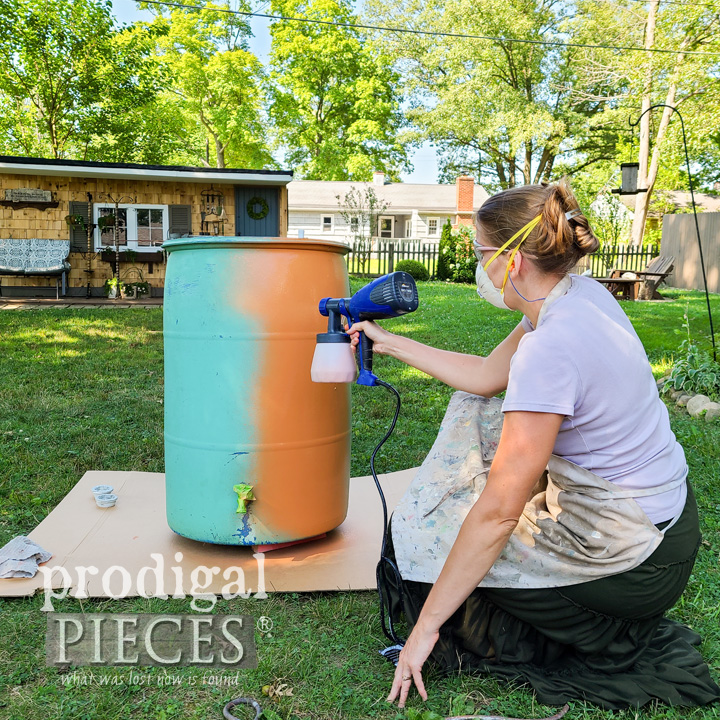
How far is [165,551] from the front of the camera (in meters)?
2.60

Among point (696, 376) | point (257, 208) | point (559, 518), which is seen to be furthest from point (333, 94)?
point (559, 518)

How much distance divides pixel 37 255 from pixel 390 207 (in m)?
20.4

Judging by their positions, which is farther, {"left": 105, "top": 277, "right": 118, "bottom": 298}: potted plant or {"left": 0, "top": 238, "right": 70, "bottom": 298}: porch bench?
{"left": 105, "top": 277, "right": 118, "bottom": 298}: potted plant

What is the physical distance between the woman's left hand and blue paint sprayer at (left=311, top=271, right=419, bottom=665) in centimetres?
21

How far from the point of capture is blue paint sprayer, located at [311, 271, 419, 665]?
1959mm

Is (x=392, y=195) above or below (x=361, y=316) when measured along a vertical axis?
above

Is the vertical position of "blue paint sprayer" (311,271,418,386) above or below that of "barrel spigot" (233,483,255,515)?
above

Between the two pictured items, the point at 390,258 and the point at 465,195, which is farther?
the point at 465,195

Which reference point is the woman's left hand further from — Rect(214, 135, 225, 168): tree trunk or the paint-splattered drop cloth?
Rect(214, 135, 225, 168): tree trunk

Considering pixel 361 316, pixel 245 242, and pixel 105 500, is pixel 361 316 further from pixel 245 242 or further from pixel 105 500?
pixel 105 500

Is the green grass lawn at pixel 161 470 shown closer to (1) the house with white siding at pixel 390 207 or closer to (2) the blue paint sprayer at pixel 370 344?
(2) the blue paint sprayer at pixel 370 344

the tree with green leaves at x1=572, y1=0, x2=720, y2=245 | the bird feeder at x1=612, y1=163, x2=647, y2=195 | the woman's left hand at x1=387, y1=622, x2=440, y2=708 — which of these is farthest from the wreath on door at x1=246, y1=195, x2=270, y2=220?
the woman's left hand at x1=387, y1=622, x2=440, y2=708

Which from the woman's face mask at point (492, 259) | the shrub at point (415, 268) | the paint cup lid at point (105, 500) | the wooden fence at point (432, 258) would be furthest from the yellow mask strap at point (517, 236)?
the wooden fence at point (432, 258)

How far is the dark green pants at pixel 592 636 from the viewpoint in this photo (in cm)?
171
